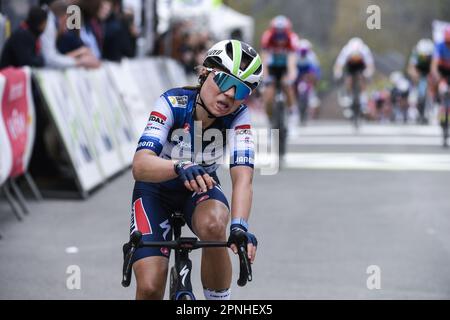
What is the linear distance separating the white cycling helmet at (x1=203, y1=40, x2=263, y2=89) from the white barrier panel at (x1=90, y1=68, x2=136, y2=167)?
798 cm

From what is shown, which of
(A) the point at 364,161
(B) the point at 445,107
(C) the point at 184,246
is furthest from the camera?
(B) the point at 445,107

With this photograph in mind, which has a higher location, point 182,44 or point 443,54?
point 182,44

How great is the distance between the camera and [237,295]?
6.95 m

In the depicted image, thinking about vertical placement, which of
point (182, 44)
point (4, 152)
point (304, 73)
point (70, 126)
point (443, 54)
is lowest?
point (4, 152)

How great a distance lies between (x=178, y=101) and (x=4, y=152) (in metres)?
4.45

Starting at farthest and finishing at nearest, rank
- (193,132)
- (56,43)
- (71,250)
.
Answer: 1. (56,43)
2. (71,250)
3. (193,132)

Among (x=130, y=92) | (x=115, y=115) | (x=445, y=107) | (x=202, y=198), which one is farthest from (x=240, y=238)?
(x=445, y=107)

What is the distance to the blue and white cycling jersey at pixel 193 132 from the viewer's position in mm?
5047

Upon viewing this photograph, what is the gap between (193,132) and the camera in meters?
5.17

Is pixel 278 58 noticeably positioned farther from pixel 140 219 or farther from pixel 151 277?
pixel 151 277

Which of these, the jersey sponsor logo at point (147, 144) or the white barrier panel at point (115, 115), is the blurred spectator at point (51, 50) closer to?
the white barrier panel at point (115, 115)

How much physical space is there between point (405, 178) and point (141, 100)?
4.39 metres

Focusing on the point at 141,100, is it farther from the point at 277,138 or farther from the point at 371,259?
the point at 371,259

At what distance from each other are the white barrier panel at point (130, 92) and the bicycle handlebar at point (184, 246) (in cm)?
977
